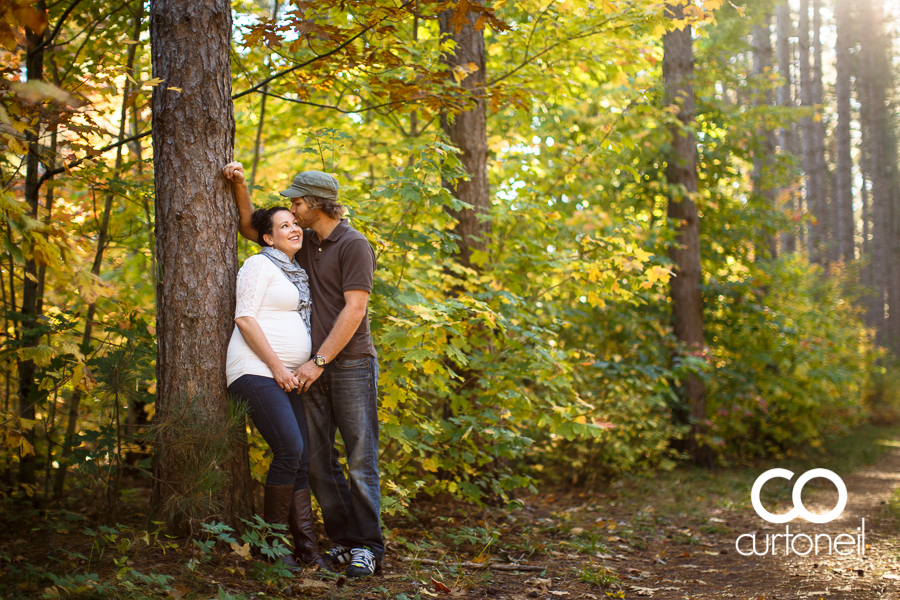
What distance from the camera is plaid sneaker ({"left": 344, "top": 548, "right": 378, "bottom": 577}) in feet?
10.9

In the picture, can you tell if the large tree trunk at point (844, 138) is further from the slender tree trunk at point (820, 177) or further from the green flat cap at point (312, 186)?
the green flat cap at point (312, 186)

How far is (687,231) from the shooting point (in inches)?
354

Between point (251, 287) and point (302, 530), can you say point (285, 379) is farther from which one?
point (302, 530)

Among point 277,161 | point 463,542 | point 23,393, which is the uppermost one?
point 277,161

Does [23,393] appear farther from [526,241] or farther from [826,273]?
[826,273]

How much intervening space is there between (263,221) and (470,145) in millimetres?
2854

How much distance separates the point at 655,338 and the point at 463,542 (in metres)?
5.07

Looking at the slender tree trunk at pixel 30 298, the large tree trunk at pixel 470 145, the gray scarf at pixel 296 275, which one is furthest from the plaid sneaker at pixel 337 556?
the large tree trunk at pixel 470 145

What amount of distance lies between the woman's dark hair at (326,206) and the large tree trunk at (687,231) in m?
6.51

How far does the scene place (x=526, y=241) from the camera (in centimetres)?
544

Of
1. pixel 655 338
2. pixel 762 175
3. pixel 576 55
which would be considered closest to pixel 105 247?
pixel 576 55

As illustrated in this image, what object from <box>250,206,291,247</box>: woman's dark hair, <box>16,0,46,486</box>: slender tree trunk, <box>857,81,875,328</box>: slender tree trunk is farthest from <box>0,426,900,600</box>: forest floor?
<box>857,81,875,328</box>: slender tree trunk

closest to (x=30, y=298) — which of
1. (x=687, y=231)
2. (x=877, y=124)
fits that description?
(x=687, y=231)

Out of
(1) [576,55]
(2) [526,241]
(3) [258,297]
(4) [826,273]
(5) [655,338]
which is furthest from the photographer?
(4) [826,273]
